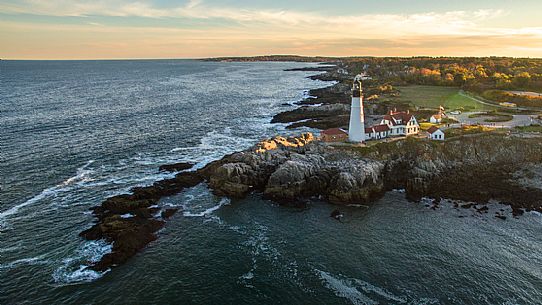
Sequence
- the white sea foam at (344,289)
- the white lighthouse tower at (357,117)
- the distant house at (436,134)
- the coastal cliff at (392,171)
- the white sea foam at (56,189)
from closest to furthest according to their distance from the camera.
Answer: the white sea foam at (344,289)
the white sea foam at (56,189)
the coastal cliff at (392,171)
the white lighthouse tower at (357,117)
the distant house at (436,134)

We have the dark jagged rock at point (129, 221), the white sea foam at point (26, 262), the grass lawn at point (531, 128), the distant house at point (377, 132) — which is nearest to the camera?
the white sea foam at point (26, 262)

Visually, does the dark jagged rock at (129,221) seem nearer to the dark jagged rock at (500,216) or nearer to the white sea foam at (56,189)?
the white sea foam at (56,189)

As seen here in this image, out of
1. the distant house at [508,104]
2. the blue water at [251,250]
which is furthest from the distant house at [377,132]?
the distant house at [508,104]

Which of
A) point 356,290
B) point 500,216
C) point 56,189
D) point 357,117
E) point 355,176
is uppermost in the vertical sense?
point 357,117

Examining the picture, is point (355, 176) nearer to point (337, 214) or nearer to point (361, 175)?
point (361, 175)

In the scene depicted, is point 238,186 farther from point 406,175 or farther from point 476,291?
point 476,291

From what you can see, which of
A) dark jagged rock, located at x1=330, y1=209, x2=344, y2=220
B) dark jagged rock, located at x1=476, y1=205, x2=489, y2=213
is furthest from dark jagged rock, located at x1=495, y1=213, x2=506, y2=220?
dark jagged rock, located at x1=330, y1=209, x2=344, y2=220

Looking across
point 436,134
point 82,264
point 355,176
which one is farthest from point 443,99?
point 82,264
